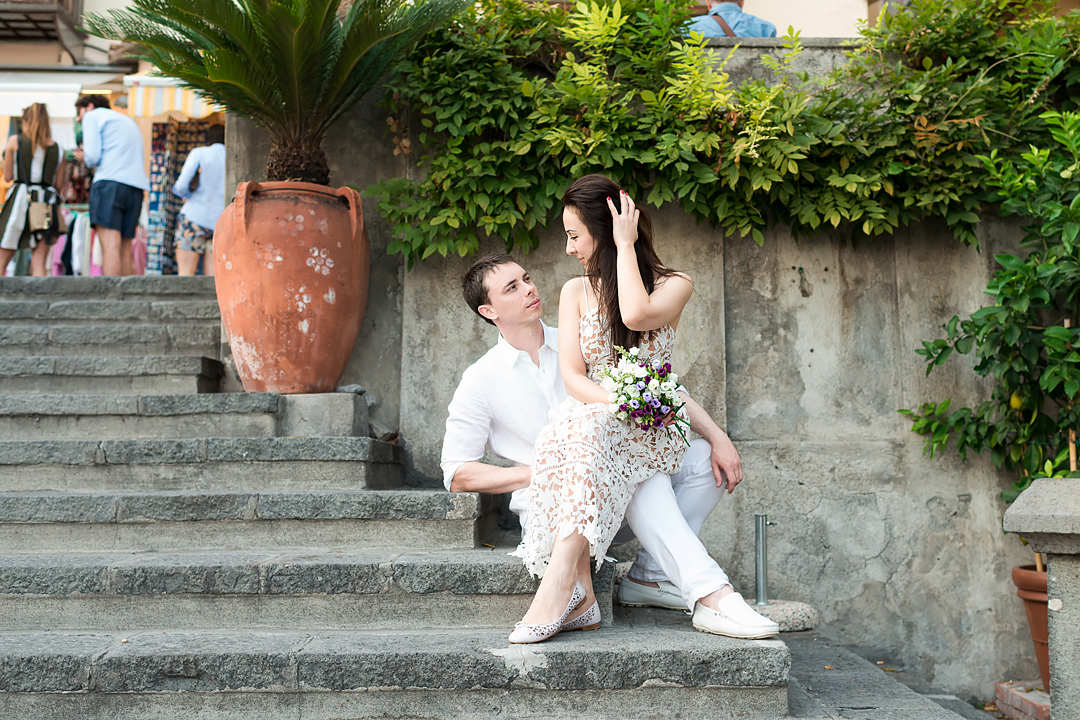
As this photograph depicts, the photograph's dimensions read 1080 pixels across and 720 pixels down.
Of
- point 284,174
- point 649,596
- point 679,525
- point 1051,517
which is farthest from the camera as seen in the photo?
point 284,174

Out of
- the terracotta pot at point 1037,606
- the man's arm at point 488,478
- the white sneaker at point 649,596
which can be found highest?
the man's arm at point 488,478

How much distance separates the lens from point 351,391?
4.30 meters

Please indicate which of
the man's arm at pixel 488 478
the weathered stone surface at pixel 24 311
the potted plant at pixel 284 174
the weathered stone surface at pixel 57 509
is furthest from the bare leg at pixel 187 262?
the man's arm at pixel 488 478

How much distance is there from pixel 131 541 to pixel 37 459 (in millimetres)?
717

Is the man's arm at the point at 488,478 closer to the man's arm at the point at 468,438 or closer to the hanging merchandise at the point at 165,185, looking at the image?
the man's arm at the point at 468,438

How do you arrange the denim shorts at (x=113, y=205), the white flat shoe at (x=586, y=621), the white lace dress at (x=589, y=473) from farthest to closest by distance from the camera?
the denim shorts at (x=113, y=205) → the white flat shoe at (x=586, y=621) → the white lace dress at (x=589, y=473)

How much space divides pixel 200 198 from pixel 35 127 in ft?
4.33

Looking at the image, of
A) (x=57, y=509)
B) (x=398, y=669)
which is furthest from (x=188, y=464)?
(x=398, y=669)

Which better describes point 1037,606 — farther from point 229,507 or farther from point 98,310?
point 98,310

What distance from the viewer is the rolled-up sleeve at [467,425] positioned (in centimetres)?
304

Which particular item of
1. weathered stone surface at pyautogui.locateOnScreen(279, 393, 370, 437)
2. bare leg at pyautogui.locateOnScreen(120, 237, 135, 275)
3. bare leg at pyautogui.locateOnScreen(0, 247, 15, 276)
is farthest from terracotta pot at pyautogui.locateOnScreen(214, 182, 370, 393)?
bare leg at pyautogui.locateOnScreen(0, 247, 15, 276)

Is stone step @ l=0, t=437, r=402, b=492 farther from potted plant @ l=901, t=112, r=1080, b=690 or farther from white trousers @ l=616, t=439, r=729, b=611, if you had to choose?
potted plant @ l=901, t=112, r=1080, b=690

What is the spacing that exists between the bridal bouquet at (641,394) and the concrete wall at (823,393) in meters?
1.75

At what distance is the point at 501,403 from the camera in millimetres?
3061
